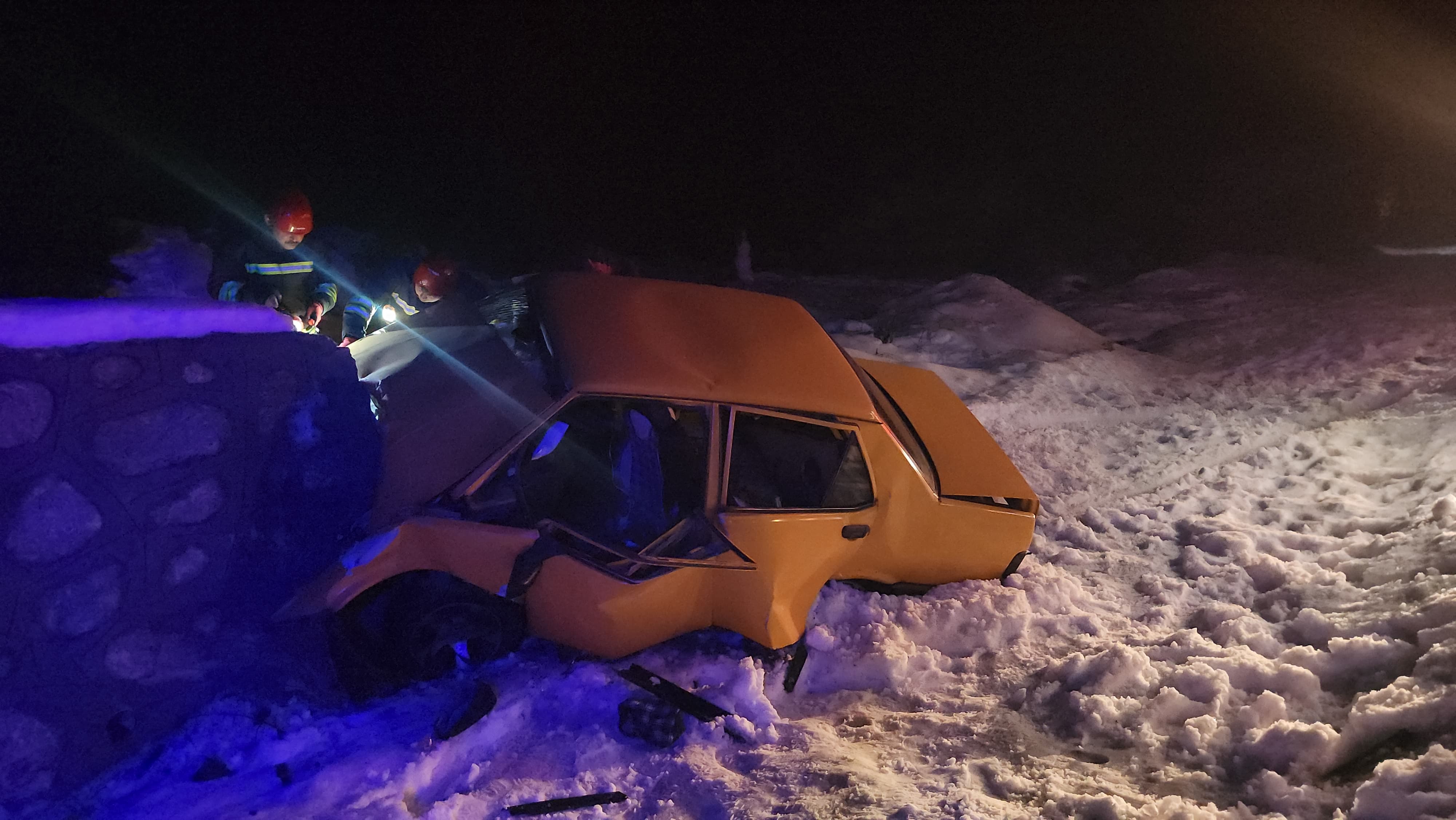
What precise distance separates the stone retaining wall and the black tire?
226 millimetres

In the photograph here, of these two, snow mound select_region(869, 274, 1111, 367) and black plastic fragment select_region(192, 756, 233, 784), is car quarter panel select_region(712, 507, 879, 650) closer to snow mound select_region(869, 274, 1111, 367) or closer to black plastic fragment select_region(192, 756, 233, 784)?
black plastic fragment select_region(192, 756, 233, 784)

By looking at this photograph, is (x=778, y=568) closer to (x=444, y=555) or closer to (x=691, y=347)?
(x=691, y=347)

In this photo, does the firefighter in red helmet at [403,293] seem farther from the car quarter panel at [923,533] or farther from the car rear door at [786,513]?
the car quarter panel at [923,533]

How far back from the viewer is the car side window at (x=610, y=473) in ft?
10.2

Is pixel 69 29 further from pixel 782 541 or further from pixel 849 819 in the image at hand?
pixel 849 819

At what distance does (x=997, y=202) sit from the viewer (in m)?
15.0

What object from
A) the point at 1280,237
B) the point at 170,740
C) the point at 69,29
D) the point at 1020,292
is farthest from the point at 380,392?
the point at 69,29

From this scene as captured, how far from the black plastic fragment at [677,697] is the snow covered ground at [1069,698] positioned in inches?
1.9

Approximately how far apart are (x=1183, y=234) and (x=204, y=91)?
19199mm

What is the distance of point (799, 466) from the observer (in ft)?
11.7

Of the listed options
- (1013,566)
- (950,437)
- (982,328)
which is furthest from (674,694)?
(982,328)

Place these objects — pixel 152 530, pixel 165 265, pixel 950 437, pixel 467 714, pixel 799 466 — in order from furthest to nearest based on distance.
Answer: pixel 165 265 → pixel 950 437 → pixel 799 466 → pixel 467 714 → pixel 152 530

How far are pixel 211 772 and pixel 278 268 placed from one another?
3651mm

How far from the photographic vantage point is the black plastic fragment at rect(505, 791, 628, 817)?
265cm
